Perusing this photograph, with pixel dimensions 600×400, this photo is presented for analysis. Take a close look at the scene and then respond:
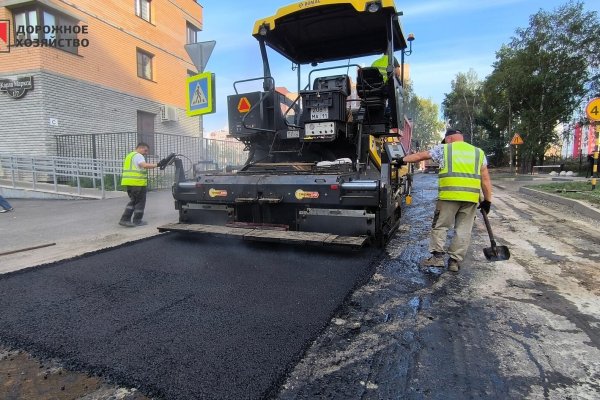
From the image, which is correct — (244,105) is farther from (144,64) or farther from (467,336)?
(144,64)

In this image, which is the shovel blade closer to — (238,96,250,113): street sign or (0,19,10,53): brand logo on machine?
(238,96,250,113): street sign

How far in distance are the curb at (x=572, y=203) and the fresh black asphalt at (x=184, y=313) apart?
Answer: 5.12 metres

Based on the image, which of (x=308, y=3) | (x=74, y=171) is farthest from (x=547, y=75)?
(x=74, y=171)

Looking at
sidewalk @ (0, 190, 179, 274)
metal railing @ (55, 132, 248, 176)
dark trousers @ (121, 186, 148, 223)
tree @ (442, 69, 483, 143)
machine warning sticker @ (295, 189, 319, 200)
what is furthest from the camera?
tree @ (442, 69, 483, 143)

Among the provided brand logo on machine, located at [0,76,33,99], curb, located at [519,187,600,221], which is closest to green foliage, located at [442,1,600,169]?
curb, located at [519,187,600,221]

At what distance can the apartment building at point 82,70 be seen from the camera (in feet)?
38.7

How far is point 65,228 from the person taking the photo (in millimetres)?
6406

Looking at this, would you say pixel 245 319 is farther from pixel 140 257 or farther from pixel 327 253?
pixel 140 257

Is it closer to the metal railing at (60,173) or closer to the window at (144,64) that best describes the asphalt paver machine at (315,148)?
the metal railing at (60,173)

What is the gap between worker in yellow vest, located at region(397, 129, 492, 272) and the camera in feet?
13.0

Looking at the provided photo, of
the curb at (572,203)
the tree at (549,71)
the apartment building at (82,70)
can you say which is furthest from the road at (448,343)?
the tree at (549,71)

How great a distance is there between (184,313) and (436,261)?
8.31ft

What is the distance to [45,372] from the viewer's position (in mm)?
2143

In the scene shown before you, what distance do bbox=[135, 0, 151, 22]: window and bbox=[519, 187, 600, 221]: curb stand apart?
15.7 meters
